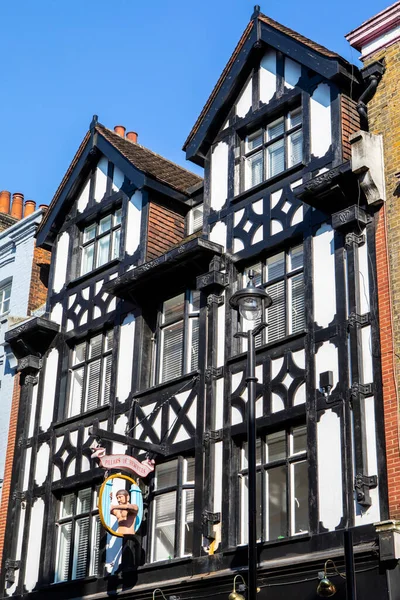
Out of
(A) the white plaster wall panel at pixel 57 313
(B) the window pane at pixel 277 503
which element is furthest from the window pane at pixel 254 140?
(B) the window pane at pixel 277 503

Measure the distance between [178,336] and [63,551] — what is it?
5.14 m

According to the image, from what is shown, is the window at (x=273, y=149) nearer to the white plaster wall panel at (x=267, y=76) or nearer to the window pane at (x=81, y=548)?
the white plaster wall panel at (x=267, y=76)

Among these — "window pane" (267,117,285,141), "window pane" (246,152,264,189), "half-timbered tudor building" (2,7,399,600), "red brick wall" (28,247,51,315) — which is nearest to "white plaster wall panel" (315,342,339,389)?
"half-timbered tudor building" (2,7,399,600)

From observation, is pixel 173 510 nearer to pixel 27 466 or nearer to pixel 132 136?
pixel 27 466

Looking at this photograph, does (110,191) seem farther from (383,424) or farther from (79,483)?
(383,424)

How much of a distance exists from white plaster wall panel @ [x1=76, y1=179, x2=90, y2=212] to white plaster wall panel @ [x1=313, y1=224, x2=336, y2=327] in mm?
8108

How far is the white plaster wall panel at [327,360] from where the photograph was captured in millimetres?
16688

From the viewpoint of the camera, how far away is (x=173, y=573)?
59.1 ft

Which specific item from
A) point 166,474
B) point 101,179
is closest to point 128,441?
point 166,474

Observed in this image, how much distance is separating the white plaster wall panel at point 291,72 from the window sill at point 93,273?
17.9 feet

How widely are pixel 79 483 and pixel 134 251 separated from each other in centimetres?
517

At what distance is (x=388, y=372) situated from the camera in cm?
1584

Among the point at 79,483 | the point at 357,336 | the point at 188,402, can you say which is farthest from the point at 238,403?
the point at 79,483

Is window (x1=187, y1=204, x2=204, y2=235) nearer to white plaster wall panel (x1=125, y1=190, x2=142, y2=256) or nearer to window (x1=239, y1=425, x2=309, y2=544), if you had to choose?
white plaster wall panel (x1=125, y1=190, x2=142, y2=256)
